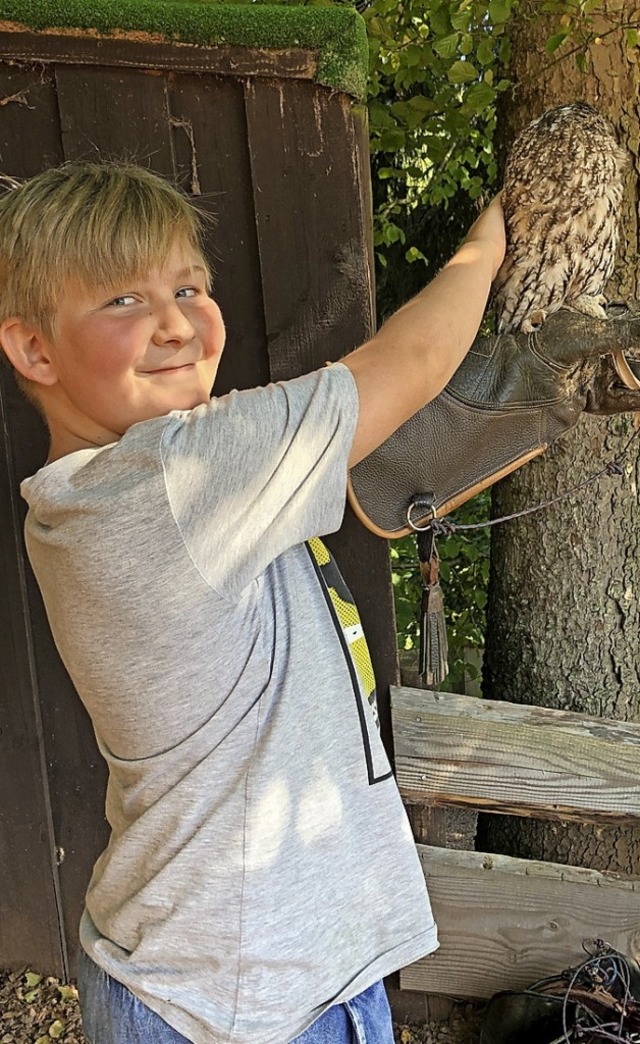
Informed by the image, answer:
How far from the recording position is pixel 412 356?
3.38 feet

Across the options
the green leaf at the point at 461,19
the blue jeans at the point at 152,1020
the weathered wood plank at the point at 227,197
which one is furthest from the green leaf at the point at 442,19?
the blue jeans at the point at 152,1020

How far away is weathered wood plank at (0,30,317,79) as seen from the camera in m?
1.52

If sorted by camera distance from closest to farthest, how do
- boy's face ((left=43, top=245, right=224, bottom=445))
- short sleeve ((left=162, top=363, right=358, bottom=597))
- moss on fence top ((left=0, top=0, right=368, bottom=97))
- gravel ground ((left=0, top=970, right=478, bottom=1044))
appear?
short sleeve ((left=162, top=363, right=358, bottom=597)) < boy's face ((left=43, top=245, right=224, bottom=445)) < moss on fence top ((left=0, top=0, right=368, bottom=97)) < gravel ground ((left=0, top=970, right=478, bottom=1044))

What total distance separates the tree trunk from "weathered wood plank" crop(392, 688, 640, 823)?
20 centimetres

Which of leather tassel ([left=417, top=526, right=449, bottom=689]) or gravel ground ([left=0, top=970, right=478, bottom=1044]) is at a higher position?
leather tassel ([left=417, top=526, right=449, bottom=689])

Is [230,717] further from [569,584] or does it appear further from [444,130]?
[444,130]

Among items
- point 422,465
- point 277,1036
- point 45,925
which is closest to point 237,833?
point 277,1036

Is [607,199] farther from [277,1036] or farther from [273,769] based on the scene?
[277,1036]

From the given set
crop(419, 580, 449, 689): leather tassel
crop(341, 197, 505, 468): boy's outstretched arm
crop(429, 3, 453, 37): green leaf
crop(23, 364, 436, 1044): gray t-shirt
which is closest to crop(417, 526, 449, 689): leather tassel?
crop(419, 580, 449, 689): leather tassel

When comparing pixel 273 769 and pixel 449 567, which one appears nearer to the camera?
pixel 273 769

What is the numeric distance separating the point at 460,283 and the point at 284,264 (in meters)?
0.54

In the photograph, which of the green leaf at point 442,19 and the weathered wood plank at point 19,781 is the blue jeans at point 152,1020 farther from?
the green leaf at point 442,19

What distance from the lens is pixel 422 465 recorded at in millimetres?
1545

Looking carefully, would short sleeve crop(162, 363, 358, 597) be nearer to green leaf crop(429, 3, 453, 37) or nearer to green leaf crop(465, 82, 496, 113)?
green leaf crop(465, 82, 496, 113)
